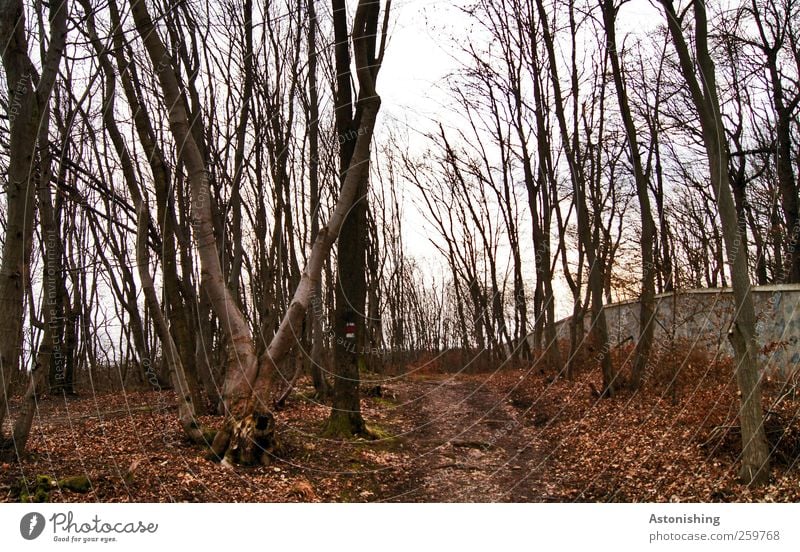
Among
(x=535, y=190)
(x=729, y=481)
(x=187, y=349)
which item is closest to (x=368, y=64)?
(x=187, y=349)

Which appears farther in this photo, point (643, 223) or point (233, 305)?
point (643, 223)

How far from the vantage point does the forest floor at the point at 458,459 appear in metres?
5.01

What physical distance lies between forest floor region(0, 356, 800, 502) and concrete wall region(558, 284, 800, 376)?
0.61 metres

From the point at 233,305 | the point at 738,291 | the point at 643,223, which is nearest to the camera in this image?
the point at 738,291

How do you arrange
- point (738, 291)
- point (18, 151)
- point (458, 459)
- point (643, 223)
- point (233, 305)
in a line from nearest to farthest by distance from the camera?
point (18, 151)
point (738, 291)
point (458, 459)
point (233, 305)
point (643, 223)

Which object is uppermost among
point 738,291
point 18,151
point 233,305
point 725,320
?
point 18,151

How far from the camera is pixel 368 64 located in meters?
7.41

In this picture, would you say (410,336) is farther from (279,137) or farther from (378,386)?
(279,137)

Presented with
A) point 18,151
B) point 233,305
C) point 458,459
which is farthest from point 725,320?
point 18,151

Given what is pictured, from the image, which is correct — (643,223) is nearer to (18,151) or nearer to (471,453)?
(471,453)

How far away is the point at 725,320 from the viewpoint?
721 centimetres

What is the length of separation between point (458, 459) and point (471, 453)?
0.29 meters

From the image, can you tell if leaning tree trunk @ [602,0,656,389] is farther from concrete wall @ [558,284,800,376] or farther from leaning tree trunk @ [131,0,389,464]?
leaning tree trunk @ [131,0,389,464]

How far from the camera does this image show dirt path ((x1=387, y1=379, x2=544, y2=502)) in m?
5.64
